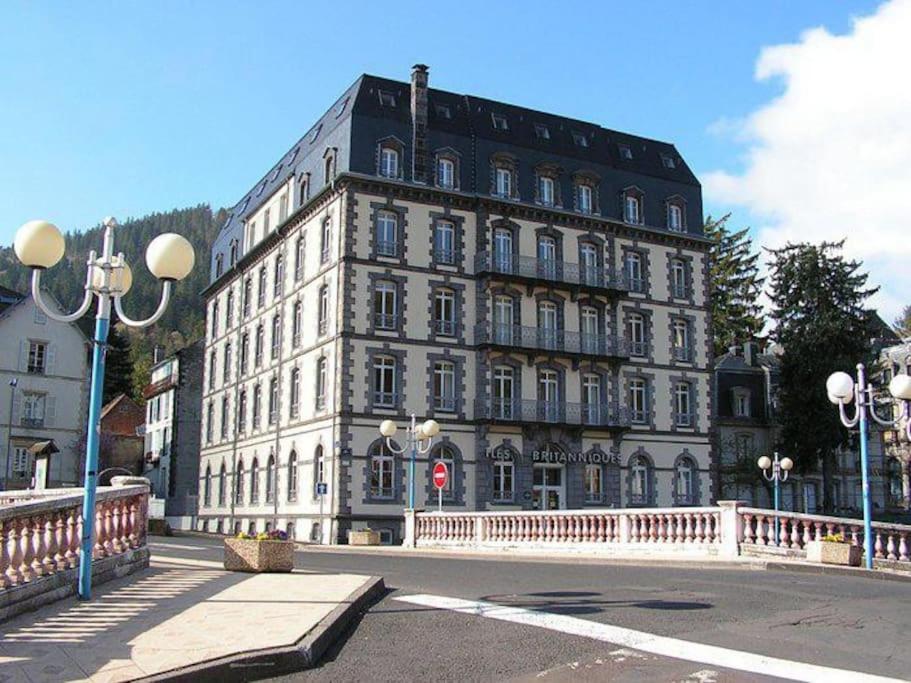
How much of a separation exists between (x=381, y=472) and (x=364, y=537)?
4.23 metres

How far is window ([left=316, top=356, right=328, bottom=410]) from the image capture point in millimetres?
38500

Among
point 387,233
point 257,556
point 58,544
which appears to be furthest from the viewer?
point 387,233

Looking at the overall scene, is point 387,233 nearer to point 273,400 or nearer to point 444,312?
point 444,312

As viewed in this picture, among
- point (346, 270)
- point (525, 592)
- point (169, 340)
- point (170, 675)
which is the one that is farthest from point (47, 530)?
point (169, 340)

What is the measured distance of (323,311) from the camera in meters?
39.6

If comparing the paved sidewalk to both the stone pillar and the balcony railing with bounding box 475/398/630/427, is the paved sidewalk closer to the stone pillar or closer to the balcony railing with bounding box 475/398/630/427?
the stone pillar

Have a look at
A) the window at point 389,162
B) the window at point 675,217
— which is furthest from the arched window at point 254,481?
the window at point 675,217

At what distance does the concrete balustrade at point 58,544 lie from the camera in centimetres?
910

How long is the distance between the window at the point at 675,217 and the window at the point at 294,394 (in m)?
18.8

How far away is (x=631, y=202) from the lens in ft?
149

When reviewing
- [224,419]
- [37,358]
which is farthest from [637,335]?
[37,358]

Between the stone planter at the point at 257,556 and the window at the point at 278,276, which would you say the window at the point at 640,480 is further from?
the stone planter at the point at 257,556

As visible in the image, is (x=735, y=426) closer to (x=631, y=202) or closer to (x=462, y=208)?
(x=631, y=202)

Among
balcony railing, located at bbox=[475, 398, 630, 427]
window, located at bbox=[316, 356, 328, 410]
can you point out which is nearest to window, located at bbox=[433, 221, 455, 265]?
balcony railing, located at bbox=[475, 398, 630, 427]
